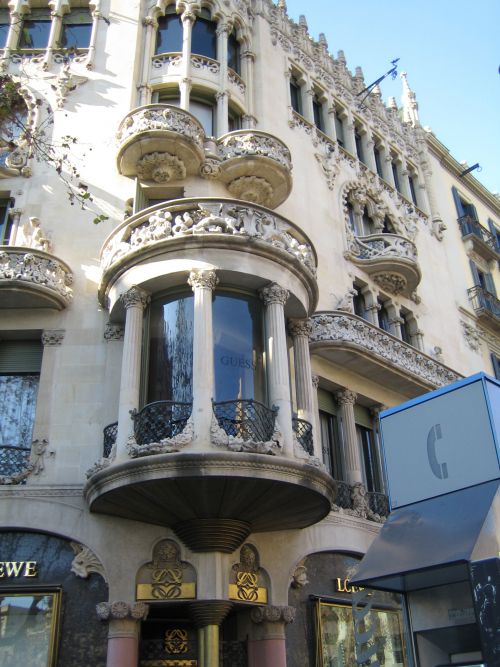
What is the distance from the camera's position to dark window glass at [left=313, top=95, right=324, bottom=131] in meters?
25.8

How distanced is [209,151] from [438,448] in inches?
477

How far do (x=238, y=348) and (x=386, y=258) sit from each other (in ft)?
31.8

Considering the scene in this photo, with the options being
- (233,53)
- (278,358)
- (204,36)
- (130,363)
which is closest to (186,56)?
(204,36)

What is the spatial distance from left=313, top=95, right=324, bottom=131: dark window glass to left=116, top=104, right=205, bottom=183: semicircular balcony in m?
8.52

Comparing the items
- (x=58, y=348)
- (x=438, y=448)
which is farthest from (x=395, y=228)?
(x=438, y=448)

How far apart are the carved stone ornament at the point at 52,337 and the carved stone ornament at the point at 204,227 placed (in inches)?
73.7

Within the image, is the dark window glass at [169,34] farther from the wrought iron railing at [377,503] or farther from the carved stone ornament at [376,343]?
the wrought iron railing at [377,503]

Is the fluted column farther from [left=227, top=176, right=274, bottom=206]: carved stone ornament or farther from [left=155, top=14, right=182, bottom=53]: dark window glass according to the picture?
[left=155, top=14, right=182, bottom=53]: dark window glass

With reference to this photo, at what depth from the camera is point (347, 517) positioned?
677 inches

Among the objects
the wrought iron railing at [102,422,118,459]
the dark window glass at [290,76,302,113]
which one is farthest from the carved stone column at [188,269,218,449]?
the dark window glass at [290,76,302,113]

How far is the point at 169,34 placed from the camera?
70.8 ft

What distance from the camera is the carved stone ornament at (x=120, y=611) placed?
13.1 metres

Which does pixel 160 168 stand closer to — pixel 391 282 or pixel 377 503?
pixel 391 282

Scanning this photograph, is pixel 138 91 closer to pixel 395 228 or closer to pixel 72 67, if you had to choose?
pixel 72 67
